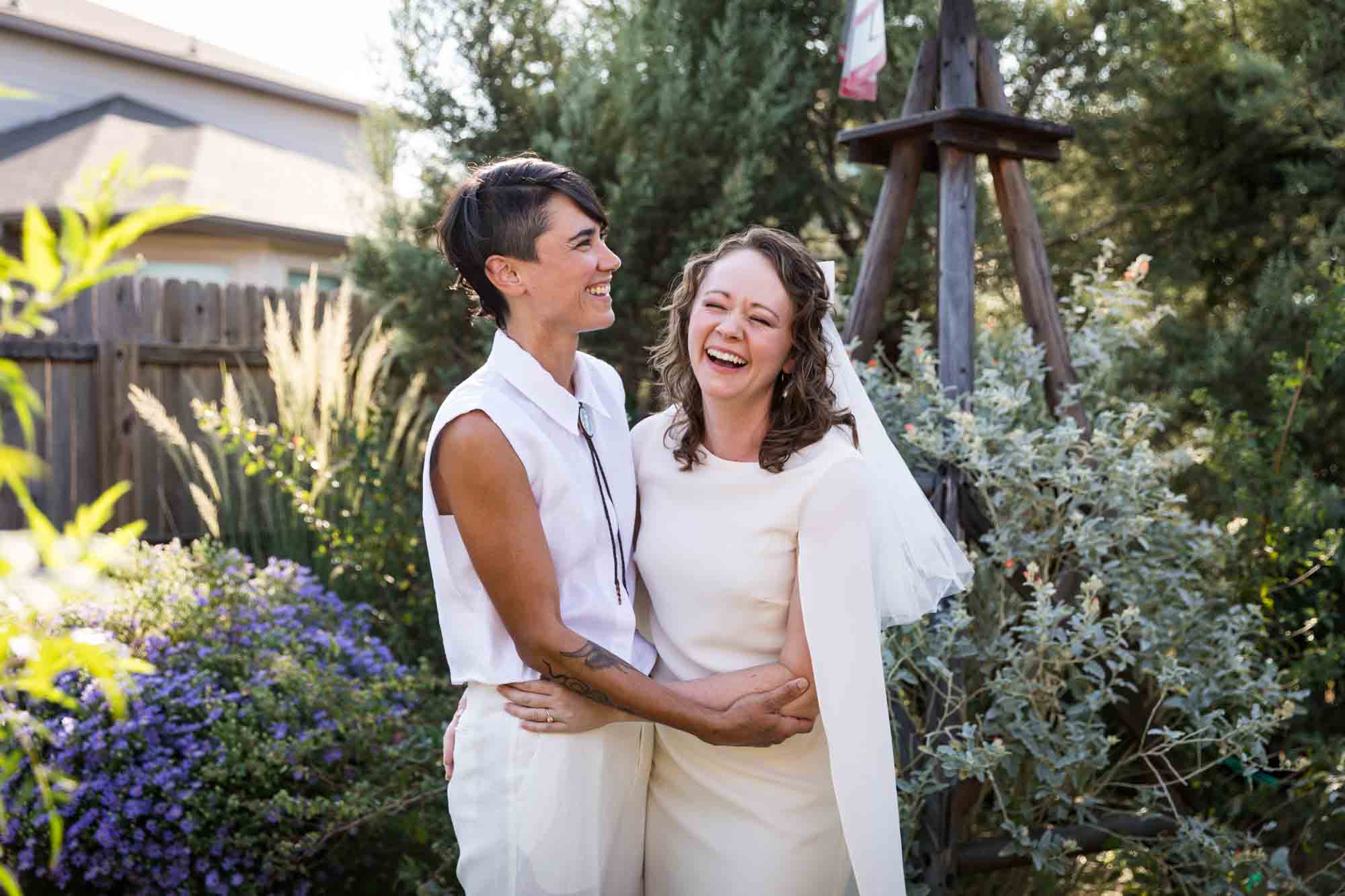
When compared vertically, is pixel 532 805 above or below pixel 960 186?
below

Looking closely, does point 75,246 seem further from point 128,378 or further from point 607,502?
point 128,378

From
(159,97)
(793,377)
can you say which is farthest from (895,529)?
(159,97)

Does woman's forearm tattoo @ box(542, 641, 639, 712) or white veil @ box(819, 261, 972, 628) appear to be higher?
white veil @ box(819, 261, 972, 628)

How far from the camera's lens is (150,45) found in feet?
40.4

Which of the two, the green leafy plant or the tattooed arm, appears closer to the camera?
the green leafy plant

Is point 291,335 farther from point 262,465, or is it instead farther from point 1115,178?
point 1115,178

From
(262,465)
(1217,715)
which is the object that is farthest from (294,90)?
(1217,715)

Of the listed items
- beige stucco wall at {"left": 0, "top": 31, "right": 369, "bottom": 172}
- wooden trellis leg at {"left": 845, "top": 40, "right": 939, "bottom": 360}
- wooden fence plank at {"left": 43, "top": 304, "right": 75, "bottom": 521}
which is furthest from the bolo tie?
beige stucco wall at {"left": 0, "top": 31, "right": 369, "bottom": 172}

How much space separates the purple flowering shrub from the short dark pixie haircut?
1.64 meters

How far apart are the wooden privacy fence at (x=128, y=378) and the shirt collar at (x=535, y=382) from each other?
5173 millimetres

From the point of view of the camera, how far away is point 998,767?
3305 millimetres

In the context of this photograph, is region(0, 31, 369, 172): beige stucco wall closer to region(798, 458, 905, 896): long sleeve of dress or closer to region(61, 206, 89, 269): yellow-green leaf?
region(798, 458, 905, 896): long sleeve of dress

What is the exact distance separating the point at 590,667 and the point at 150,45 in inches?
491

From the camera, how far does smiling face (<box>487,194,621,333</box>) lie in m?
2.09
